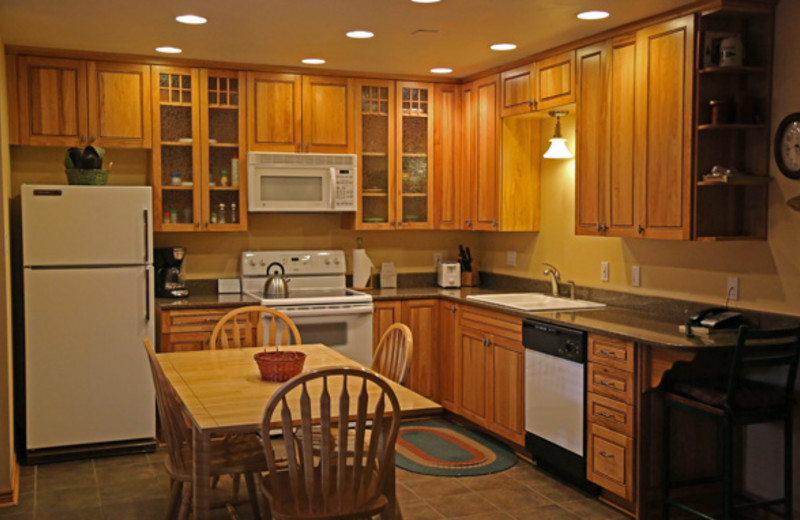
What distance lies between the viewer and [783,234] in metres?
3.66

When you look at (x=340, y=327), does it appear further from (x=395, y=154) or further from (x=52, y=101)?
(x=52, y=101)

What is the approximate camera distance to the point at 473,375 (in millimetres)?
5156

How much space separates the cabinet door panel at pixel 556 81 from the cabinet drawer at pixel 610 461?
6.14ft

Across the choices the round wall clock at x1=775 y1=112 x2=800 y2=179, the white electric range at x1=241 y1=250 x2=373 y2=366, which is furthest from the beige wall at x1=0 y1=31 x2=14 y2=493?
the round wall clock at x1=775 y1=112 x2=800 y2=179

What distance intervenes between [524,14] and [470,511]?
7.89 ft

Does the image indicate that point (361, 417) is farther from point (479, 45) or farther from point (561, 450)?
point (479, 45)

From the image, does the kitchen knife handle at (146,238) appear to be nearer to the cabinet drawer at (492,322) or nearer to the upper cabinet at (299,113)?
the upper cabinet at (299,113)

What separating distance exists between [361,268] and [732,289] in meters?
2.69

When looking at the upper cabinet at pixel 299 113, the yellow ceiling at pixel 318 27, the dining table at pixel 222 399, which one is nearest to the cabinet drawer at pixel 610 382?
the dining table at pixel 222 399

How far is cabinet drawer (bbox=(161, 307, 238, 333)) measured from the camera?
16.2 ft

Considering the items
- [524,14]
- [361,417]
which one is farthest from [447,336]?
[361,417]

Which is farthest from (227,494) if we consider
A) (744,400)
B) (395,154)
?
(395,154)

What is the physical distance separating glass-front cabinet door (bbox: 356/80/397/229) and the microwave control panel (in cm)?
12

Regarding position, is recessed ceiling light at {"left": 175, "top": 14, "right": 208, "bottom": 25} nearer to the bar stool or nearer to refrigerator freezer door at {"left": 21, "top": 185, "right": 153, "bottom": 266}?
refrigerator freezer door at {"left": 21, "top": 185, "right": 153, "bottom": 266}
